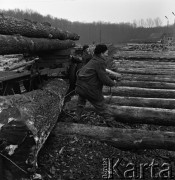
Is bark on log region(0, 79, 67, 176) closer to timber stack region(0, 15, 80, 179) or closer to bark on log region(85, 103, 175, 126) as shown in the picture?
timber stack region(0, 15, 80, 179)

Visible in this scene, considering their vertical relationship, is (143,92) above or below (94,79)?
below

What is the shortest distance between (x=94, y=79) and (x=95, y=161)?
1932 mm

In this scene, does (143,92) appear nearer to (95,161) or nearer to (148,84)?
(148,84)

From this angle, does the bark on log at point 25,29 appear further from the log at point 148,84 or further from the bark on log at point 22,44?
the log at point 148,84

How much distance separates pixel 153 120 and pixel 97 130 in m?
1.55

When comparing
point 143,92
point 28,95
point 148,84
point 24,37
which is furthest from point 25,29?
point 148,84

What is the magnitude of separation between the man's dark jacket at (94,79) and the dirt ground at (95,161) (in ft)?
3.68

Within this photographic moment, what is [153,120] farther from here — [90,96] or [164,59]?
[164,59]

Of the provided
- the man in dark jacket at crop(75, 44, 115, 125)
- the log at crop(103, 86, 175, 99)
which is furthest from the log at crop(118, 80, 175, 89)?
the man in dark jacket at crop(75, 44, 115, 125)

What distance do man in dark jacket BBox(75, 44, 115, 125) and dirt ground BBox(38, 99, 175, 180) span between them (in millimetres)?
1086

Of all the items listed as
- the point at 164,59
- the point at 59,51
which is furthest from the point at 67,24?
the point at 59,51

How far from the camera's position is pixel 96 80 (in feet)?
20.6

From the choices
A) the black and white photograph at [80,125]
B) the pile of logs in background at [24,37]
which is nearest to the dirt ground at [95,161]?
the black and white photograph at [80,125]

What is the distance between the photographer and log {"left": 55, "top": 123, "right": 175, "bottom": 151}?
5.34 m
